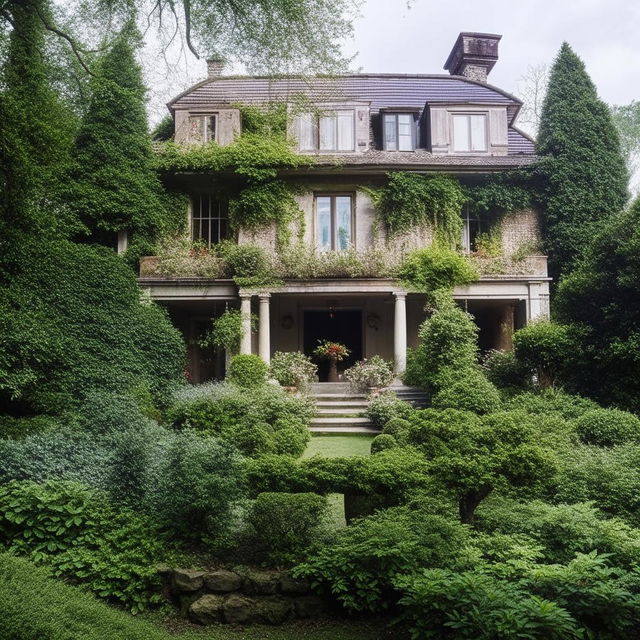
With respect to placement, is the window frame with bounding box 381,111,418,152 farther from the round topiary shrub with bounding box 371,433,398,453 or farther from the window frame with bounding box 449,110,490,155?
the round topiary shrub with bounding box 371,433,398,453

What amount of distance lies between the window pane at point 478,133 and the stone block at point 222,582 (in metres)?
16.6

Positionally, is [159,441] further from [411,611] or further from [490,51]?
[490,51]

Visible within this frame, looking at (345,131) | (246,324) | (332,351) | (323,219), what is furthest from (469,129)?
(246,324)

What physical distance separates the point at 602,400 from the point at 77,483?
1050cm

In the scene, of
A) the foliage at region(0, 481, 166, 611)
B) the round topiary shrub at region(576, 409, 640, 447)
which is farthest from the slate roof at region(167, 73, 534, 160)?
the foliage at region(0, 481, 166, 611)

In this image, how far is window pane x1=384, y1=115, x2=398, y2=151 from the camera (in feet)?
64.4

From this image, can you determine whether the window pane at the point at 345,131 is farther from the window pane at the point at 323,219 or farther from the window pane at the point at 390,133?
the window pane at the point at 323,219

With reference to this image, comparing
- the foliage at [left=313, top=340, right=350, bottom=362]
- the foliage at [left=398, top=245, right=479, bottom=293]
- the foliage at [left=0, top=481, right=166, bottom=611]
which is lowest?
the foliage at [left=0, top=481, right=166, bottom=611]

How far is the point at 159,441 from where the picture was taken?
8523 mm

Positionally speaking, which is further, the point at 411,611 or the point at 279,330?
the point at 279,330

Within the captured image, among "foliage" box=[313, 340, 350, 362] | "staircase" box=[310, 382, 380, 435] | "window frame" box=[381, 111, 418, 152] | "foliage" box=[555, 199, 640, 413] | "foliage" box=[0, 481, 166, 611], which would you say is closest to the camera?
"foliage" box=[0, 481, 166, 611]

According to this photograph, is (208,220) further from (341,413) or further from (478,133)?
(478,133)

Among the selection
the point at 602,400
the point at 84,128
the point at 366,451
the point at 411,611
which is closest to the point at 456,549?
the point at 411,611

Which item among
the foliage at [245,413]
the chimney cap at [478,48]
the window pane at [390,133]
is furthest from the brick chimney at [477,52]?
the foliage at [245,413]
